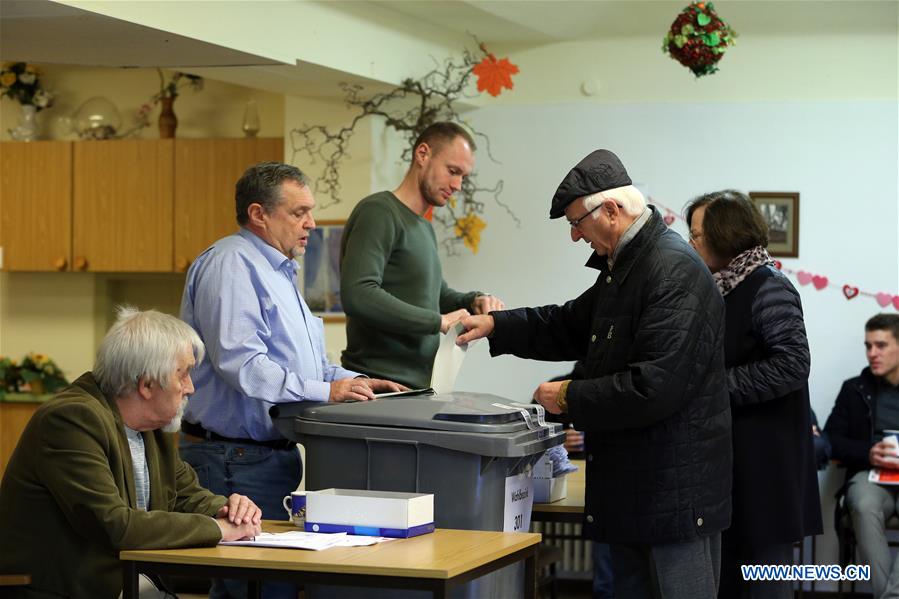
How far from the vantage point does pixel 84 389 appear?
104 inches

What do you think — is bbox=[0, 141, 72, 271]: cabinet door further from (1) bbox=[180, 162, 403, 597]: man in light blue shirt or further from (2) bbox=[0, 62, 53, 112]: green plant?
(1) bbox=[180, 162, 403, 597]: man in light blue shirt

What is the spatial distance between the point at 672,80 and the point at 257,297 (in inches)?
133

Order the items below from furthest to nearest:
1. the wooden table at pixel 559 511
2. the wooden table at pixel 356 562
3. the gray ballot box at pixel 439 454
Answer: the wooden table at pixel 559 511
the gray ballot box at pixel 439 454
the wooden table at pixel 356 562

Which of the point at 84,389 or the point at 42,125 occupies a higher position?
the point at 42,125

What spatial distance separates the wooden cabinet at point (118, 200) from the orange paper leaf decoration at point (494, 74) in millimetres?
1226

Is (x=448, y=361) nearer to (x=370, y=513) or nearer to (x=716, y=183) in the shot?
(x=370, y=513)

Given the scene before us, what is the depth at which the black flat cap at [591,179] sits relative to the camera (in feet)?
10.0

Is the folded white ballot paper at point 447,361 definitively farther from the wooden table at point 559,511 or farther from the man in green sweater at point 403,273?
the wooden table at point 559,511

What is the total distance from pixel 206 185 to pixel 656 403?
3898 mm

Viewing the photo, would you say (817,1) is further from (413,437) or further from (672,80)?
(413,437)

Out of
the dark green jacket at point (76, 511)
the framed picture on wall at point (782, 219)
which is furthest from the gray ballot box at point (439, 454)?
the framed picture on wall at point (782, 219)

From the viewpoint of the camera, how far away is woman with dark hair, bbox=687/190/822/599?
11.2 feet

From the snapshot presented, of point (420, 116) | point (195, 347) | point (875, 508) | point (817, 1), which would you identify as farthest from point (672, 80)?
point (195, 347)

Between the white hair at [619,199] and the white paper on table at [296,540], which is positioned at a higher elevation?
the white hair at [619,199]
